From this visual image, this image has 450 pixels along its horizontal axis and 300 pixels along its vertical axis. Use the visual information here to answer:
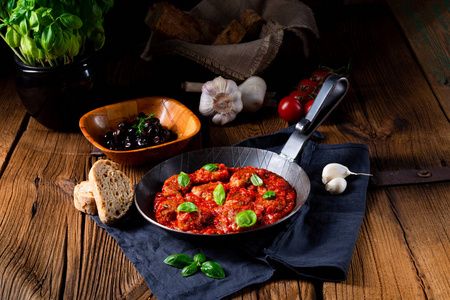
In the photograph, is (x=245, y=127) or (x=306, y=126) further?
(x=245, y=127)

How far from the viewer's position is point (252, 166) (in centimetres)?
216

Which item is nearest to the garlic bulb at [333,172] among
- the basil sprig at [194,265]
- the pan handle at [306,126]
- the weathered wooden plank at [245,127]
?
the pan handle at [306,126]

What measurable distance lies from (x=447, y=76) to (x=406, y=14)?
817 mm

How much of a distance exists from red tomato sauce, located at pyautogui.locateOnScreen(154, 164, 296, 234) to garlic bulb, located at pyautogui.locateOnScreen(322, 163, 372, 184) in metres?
0.22

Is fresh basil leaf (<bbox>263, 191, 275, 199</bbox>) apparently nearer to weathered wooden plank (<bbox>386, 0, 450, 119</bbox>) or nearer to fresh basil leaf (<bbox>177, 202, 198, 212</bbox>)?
fresh basil leaf (<bbox>177, 202, 198, 212</bbox>)

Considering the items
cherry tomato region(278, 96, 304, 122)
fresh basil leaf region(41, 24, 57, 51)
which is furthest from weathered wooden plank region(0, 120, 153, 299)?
cherry tomato region(278, 96, 304, 122)

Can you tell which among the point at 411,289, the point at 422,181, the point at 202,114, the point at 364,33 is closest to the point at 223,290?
the point at 411,289

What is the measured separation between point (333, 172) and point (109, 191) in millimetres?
938

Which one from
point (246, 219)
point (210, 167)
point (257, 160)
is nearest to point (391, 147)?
point (257, 160)

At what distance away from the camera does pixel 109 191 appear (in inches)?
75.6

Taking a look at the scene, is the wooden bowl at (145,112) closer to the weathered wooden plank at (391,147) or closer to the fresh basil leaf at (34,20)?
the fresh basil leaf at (34,20)

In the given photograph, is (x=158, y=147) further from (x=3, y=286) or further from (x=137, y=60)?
(x=137, y=60)

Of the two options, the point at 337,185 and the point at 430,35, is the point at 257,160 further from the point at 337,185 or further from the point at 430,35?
the point at 430,35

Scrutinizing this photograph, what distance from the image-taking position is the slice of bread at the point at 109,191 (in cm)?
188
